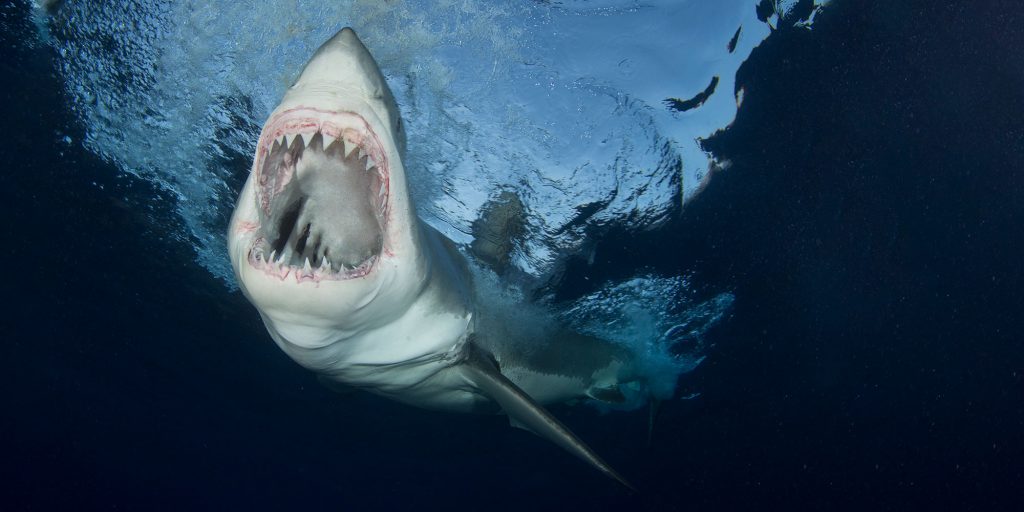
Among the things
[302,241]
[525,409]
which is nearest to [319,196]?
[302,241]

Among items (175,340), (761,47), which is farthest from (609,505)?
(761,47)

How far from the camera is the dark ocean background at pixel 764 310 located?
6.83 m

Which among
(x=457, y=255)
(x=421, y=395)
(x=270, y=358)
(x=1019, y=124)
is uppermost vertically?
(x=1019, y=124)

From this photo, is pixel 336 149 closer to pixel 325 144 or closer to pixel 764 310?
pixel 325 144

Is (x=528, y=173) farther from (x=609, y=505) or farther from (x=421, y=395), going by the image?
(x=609, y=505)

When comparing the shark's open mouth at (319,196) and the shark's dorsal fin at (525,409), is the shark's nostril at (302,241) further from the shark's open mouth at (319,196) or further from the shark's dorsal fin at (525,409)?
the shark's dorsal fin at (525,409)

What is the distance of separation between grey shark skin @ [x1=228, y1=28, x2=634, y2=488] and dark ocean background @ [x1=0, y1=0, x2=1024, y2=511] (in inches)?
187

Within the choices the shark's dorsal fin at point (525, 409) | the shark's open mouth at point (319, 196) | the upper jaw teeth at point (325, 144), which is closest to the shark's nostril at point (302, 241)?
the shark's open mouth at point (319, 196)

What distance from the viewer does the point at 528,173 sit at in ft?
23.1

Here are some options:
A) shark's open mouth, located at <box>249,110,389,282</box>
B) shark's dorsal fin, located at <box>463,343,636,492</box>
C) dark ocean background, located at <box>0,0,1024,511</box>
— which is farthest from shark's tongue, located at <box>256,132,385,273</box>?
dark ocean background, located at <box>0,0,1024,511</box>

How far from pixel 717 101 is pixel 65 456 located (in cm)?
6595

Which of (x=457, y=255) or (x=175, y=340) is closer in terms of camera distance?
(x=457, y=255)

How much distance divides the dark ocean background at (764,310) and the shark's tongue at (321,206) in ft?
16.6

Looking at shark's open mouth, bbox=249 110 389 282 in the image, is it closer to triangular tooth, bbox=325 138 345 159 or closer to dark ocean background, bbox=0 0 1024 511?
triangular tooth, bbox=325 138 345 159
